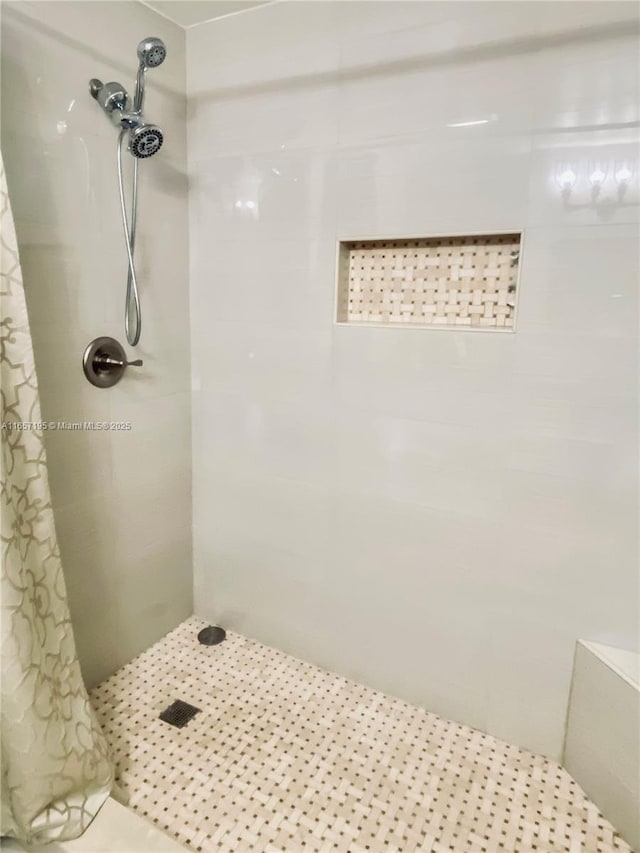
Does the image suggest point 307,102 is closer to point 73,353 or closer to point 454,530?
point 73,353

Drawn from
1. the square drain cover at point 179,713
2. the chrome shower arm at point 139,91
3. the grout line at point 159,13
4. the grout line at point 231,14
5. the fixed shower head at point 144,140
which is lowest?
the square drain cover at point 179,713

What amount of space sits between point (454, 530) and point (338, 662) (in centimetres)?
71

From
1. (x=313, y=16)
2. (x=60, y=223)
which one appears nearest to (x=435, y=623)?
(x=60, y=223)

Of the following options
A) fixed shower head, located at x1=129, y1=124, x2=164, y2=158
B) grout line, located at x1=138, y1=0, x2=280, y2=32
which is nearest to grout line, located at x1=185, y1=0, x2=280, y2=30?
grout line, located at x1=138, y1=0, x2=280, y2=32

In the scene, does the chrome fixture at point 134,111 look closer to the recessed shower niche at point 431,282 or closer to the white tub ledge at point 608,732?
the recessed shower niche at point 431,282

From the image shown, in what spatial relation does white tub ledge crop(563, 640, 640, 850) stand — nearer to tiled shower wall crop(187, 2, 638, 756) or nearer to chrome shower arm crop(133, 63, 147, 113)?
tiled shower wall crop(187, 2, 638, 756)

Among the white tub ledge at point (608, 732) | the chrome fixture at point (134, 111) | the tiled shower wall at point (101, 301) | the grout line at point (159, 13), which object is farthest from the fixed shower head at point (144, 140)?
the white tub ledge at point (608, 732)

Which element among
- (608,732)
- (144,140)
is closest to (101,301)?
(144,140)

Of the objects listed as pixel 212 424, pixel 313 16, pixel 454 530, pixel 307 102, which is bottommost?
pixel 454 530

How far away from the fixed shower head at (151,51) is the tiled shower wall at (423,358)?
0.37 metres

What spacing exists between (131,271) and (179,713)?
1.43 metres

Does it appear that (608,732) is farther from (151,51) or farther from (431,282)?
(151,51)

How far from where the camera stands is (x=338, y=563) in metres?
1.88

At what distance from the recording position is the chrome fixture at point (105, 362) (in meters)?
1.65
